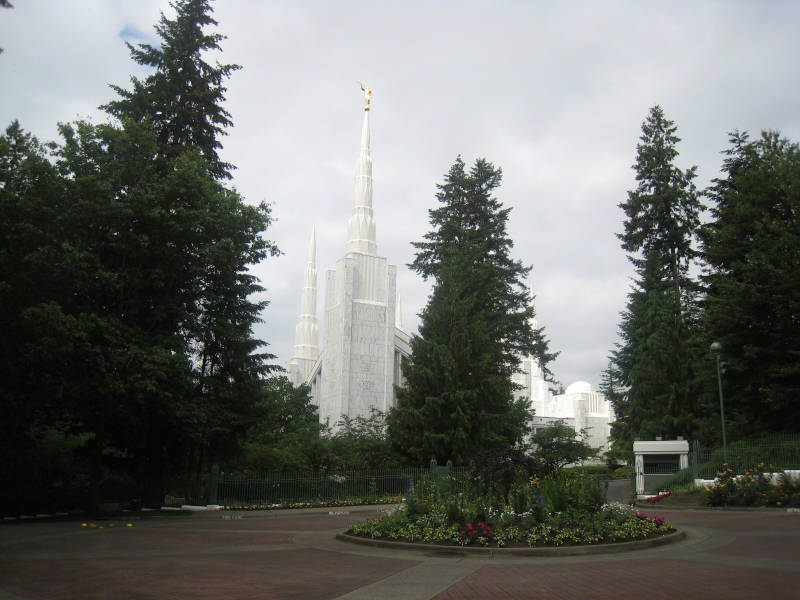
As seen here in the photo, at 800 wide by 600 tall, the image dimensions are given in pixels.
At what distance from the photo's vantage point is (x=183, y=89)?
27562mm

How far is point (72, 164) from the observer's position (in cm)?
2144

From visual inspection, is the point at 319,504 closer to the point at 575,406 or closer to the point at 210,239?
the point at 210,239

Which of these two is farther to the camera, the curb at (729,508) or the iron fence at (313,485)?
the iron fence at (313,485)

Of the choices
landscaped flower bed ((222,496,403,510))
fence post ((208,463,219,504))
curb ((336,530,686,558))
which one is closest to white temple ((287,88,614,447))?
landscaped flower bed ((222,496,403,510))

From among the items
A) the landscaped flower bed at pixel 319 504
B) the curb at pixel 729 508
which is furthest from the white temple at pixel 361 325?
the curb at pixel 729 508

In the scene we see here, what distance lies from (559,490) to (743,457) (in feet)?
49.9

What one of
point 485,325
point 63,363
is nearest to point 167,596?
point 63,363

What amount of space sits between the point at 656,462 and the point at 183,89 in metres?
25.8

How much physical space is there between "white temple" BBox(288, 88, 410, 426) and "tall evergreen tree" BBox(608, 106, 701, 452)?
23028mm

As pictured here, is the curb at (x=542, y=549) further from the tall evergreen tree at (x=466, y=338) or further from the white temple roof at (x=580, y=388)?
the white temple roof at (x=580, y=388)

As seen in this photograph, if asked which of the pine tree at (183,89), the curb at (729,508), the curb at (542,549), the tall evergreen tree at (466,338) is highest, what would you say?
the pine tree at (183,89)

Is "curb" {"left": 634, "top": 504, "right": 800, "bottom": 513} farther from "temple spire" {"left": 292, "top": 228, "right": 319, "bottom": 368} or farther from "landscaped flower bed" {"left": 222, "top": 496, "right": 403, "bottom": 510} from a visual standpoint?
"temple spire" {"left": 292, "top": 228, "right": 319, "bottom": 368}

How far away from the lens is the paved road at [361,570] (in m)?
7.47

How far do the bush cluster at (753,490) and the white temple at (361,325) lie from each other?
3724cm
